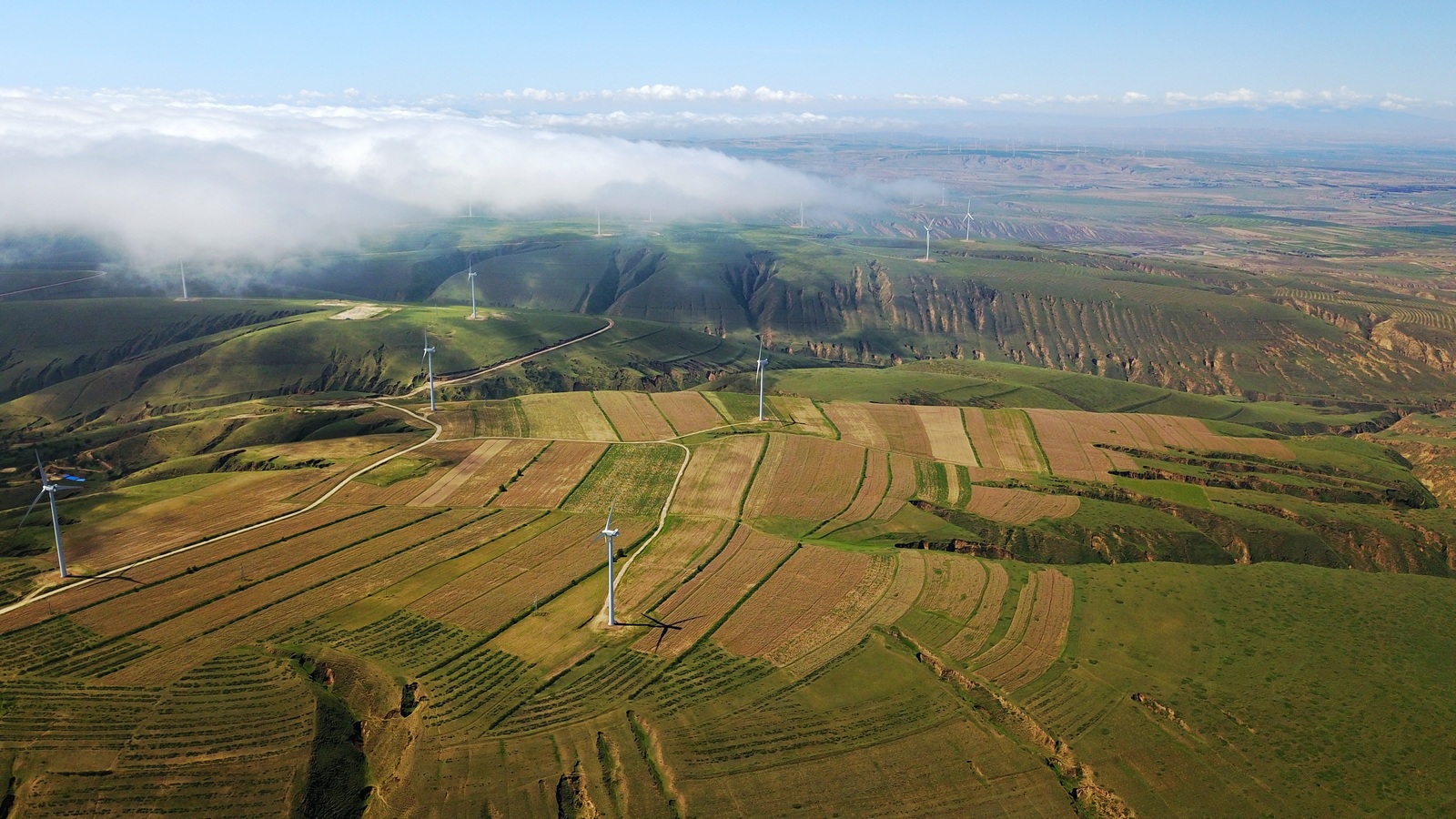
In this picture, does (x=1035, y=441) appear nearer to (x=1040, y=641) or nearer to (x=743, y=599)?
(x=1040, y=641)

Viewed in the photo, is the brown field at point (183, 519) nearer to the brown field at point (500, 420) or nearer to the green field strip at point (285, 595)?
the green field strip at point (285, 595)

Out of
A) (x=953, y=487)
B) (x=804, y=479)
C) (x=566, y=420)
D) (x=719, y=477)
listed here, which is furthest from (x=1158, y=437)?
(x=566, y=420)

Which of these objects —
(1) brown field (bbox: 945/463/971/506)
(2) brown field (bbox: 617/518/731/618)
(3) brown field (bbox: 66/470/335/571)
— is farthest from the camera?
(1) brown field (bbox: 945/463/971/506)

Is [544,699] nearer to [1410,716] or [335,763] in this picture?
[335,763]

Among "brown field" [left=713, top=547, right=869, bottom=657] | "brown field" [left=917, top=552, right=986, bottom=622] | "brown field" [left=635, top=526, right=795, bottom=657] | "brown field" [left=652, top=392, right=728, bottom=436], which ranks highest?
"brown field" [left=652, top=392, right=728, bottom=436]

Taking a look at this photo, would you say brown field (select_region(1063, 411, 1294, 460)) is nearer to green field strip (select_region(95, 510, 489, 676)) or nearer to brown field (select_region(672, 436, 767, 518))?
brown field (select_region(672, 436, 767, 518))

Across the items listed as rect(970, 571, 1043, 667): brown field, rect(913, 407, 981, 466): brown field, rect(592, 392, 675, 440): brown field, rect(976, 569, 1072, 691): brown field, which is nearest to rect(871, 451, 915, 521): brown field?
rect(913, 407, 981, 466): brown field
